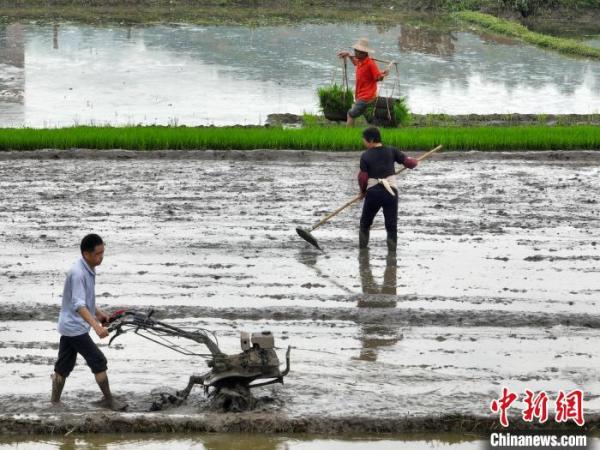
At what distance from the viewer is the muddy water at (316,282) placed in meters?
7.04

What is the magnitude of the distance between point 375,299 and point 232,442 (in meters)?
2.71

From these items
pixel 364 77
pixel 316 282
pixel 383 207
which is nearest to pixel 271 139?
pixel 364 77

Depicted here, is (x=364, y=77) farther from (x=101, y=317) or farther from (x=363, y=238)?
(x=101, y=317)

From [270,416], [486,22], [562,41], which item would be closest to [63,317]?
[270,416]

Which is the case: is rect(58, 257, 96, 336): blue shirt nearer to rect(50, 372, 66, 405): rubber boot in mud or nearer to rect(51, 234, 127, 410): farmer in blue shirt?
rect(51, 234, 127, 410): farmer in blue shirt

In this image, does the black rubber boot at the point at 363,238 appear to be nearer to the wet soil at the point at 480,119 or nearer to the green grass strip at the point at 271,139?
the green grass strip at the point at 271,139

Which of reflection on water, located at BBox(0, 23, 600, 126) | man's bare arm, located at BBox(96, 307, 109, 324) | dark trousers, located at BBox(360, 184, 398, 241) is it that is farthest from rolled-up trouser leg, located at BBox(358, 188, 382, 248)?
reflection on water, located at BBox(0, 23, 600, 126)

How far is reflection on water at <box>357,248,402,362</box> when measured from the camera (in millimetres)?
7988

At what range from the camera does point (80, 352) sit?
22.0 feet

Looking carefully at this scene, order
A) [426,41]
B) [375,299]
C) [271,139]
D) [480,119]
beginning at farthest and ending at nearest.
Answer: [426,41] → [480,119] → [271,139] → [375,299]

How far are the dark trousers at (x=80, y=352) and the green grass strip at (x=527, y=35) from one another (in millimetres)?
23721

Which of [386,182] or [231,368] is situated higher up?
[386,182]

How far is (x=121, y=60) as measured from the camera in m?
25.9

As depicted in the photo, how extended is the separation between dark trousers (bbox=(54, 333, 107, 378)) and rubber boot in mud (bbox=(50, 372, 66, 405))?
0.03 metres
